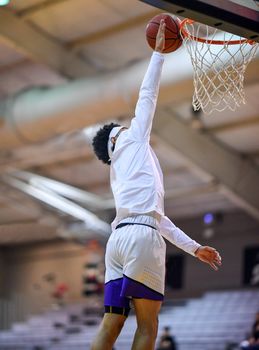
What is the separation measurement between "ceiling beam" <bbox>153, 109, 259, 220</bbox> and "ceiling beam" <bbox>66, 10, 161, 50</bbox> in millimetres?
2266

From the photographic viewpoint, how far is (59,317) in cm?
2580

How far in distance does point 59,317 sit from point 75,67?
12.6 meters

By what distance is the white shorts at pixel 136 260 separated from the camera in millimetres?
4430

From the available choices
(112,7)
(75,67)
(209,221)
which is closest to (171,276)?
(209,221)

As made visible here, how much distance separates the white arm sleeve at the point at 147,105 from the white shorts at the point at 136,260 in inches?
20.0

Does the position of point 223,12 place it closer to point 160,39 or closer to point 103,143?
point 160,39

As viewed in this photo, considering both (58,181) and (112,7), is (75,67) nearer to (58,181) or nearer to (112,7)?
(112,7)

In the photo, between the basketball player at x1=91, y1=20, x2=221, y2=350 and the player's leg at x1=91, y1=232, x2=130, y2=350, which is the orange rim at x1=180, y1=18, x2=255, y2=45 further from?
the player's leg at x1=91, y1=232, x2=130, y2=350

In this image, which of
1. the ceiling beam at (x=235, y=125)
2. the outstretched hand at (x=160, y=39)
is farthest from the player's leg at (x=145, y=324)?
the ceiling beam at (x=235, y=125)

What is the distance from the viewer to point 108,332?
4.47 meters

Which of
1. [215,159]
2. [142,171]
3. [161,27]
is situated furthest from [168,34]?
[215,159]

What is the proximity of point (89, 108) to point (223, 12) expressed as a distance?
9.50 meters

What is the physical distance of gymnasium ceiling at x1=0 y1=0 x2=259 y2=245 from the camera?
13.6m

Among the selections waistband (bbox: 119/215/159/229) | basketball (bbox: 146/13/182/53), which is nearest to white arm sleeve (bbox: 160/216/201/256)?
waistband (bbox: 119/215/159/229)
